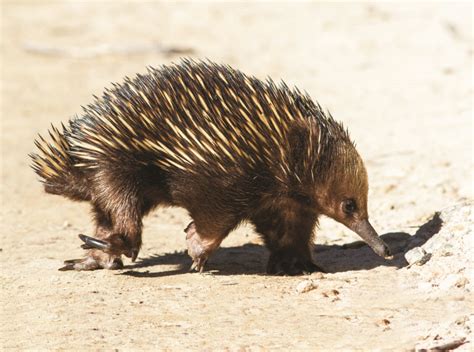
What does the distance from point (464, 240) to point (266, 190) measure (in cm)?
148

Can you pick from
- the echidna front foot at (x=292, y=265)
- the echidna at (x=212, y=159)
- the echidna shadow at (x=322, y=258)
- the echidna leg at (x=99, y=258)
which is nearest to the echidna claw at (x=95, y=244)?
the echidna at (x=212, y=159)

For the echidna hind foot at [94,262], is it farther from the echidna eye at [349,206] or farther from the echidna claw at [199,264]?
the echidna eye at [349,206]

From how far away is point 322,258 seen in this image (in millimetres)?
7449

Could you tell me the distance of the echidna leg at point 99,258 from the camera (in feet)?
23.1

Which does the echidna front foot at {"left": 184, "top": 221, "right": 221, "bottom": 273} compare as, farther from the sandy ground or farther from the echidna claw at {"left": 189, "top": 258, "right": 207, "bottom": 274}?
the sandy ground

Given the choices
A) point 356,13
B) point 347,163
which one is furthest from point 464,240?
point 356,13

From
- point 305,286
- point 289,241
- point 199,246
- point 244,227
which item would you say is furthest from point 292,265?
point 244,227

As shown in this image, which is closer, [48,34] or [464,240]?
[464,240]

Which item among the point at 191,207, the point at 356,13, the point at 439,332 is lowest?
the point at 439,332

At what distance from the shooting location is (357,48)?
17.7 meters

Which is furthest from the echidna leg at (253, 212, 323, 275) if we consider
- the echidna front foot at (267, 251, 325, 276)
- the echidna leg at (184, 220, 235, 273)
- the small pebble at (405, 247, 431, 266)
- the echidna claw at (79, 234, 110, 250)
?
the echidna claw at (79, 234, 110, 250)

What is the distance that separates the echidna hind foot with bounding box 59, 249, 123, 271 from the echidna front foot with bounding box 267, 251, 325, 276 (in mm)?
1287

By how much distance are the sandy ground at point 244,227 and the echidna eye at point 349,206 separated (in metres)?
0.51

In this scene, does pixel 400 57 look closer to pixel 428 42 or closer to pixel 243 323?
pixel 428 42
